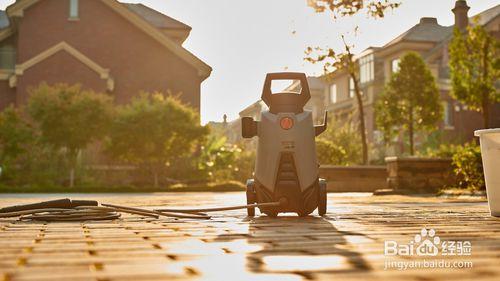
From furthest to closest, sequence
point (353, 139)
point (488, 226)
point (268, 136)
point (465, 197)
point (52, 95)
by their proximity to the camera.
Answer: point (353, 139) → point (52, 95) → point (465, 197) → point (268, 136) → point (488, 226)

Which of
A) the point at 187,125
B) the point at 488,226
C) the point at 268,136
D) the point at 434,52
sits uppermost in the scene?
the point at 434,52

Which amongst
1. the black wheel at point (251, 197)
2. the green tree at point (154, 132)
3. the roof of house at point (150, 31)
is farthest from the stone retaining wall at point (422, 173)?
the roof of house at point (150, 31)

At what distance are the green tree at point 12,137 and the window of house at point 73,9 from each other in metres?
7.46

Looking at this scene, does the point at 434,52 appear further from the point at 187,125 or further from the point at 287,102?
the point at 287,102

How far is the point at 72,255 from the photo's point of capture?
255 centimetres

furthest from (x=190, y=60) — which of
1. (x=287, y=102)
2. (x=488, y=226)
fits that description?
(x=488, y=226)

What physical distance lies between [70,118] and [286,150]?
1692 cm

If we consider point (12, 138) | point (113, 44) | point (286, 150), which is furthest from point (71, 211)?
point (113, 44)

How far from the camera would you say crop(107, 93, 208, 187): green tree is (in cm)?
2133

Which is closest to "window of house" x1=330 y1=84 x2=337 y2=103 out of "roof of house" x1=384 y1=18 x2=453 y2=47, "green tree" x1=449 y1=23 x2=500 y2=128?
"roof of house" x1=384 y1=18 x2=453 y2=47

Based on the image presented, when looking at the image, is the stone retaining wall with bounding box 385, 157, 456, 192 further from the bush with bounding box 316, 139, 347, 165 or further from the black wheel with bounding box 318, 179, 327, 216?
the black wheel with bounding box 318, 179, 327, 216

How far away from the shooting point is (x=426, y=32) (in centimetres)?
3762

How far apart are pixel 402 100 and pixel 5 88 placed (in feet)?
52.7

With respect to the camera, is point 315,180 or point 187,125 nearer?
point 315,180
